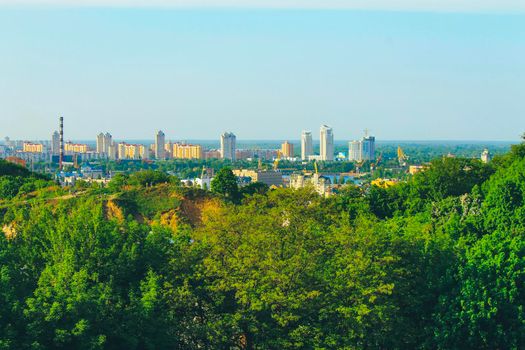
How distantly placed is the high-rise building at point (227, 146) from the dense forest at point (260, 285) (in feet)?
506

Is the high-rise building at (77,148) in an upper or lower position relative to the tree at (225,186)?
lower

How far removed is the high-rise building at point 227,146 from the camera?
556 feet

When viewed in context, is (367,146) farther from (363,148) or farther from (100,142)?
(100,142)

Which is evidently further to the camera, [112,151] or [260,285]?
[112,151]

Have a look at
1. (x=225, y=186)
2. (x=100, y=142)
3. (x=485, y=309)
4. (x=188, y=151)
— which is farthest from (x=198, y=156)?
(x=485, y=309)

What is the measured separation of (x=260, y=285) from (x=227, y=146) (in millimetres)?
158578

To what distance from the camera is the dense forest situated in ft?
40.0

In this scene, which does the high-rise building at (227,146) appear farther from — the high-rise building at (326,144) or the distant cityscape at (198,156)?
the high-rise building at (326,144)

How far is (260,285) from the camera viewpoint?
12.9 meters

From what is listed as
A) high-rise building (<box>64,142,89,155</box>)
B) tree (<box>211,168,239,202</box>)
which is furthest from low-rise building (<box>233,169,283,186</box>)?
high-rise building (<box>64,142,89,155</box>)

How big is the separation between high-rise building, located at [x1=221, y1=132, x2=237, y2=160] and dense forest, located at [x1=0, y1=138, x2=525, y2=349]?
154 meters

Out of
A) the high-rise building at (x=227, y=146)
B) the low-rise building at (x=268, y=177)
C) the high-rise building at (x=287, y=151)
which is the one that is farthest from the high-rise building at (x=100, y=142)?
the low-rise building at (x=268, y=177)

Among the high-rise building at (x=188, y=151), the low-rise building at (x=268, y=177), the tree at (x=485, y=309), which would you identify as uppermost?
the tree at (x=485, y=309)

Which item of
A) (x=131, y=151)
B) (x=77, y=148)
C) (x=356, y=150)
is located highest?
(x=77, y=148)
